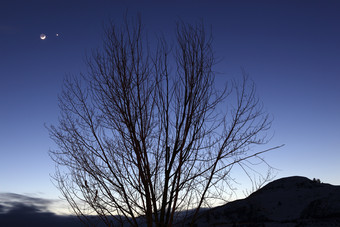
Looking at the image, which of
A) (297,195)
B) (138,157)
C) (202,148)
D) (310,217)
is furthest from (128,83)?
(297,195)

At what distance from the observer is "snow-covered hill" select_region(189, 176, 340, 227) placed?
13078 mm

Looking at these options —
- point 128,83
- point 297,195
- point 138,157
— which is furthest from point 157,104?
point 297,195

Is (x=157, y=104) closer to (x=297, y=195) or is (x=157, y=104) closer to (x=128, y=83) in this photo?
(x=128, y=83)

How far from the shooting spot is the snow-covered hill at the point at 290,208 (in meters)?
13.1

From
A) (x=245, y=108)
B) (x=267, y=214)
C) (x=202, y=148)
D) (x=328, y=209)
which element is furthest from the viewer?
(x=267, y=214)

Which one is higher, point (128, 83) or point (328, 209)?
point (128, 83)

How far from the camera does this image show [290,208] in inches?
565

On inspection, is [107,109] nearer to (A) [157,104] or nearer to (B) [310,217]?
(A) [157,104]

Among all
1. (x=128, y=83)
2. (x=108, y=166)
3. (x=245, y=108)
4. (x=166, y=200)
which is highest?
(x=128, y=83)

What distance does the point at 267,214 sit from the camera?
1459 cm

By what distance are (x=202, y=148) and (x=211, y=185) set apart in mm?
464

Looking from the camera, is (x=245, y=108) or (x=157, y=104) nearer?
Answer: (x=157, y=104)

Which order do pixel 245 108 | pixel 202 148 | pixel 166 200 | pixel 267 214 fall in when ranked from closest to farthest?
pixel 166 200 < pixel 202 148 < pixel 245 108 < pixel 267 214

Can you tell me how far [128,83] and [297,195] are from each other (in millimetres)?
14664
